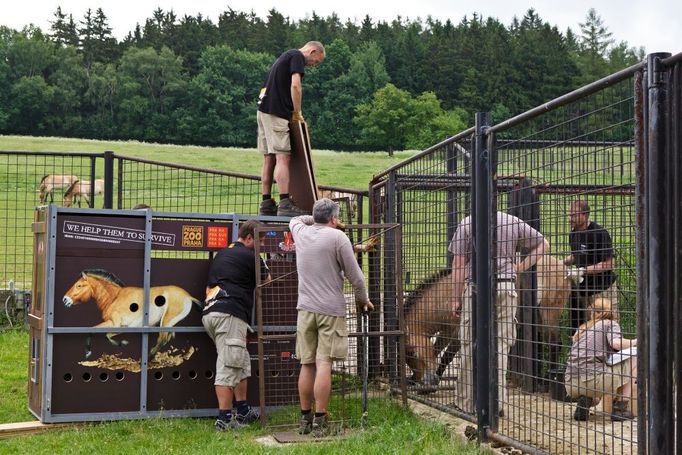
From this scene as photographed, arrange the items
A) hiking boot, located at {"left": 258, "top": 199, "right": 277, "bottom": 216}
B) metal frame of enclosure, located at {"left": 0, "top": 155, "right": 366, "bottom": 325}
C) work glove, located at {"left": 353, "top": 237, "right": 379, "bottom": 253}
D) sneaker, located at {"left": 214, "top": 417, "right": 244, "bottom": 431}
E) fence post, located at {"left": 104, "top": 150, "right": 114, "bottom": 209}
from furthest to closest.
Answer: fence post, located at {"left": 104, "top": 150, "right": 114, "bottom": 209} < metal frame of enclosure, located at {"left": 0, "top": 155, "right": 366, "bottom": 325} < hiking boot, located at {"left": 258, "top": 199, "right": 277, "bottom": 216} < work glove, located at {"left": 353, "top": 237, "right": 379, "bottom": 253} < sneaker, located at {"left": 214, "top": 417, "right": 244, "bottom": 431}

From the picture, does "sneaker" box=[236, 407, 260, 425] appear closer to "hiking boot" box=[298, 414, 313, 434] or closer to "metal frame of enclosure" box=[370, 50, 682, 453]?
"hiking boot" box=[298, 414, 313, 434]

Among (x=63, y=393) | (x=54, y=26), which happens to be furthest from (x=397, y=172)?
(x=54, y=26)

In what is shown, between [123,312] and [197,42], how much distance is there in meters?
93.1

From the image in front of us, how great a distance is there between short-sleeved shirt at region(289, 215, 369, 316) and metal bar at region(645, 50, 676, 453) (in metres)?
3.50

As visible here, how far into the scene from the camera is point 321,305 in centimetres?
757

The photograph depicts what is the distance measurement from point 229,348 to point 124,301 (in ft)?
3.53

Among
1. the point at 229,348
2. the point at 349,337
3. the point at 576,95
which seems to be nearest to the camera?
the point at 576,95

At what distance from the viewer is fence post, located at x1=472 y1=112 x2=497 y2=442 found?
6684 millimetres

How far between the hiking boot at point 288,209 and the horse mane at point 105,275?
6.02 feet

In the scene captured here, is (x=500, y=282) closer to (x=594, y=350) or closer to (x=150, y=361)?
(x=594, y=350)

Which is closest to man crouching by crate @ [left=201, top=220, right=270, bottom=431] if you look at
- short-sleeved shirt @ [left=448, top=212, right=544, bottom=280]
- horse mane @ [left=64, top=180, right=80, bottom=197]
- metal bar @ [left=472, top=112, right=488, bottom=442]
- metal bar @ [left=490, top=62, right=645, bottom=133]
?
short-sleeved shirt @ [left=448, top=212, right=544, bottom=280]

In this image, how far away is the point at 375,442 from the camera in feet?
23.0

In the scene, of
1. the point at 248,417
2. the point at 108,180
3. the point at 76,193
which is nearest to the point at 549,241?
the point at 248,417

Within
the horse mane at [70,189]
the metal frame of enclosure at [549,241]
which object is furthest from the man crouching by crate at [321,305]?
the horse mane at [70,189]
